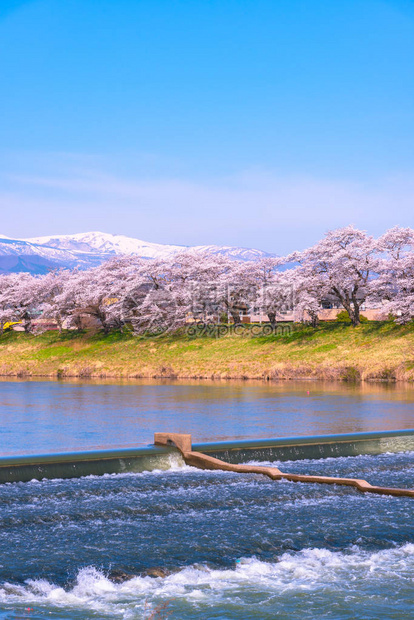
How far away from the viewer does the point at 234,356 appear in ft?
182

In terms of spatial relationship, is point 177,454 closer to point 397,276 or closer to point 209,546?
point 209,546

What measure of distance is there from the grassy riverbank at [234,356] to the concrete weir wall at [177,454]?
27.6m

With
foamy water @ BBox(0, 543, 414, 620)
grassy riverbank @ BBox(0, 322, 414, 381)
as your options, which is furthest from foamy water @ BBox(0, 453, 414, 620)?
grassy riverbank @ BBox(0, 322, 414, 381)

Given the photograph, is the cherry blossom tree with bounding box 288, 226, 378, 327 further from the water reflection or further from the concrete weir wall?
the concrete weir wall

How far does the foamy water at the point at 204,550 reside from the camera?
8.17 metres

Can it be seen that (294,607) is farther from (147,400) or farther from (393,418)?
(147,400)

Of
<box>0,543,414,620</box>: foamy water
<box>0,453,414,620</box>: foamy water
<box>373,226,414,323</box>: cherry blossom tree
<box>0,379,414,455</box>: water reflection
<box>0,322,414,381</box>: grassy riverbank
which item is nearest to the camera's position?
<box>0,543,414,620</box>: foamy water

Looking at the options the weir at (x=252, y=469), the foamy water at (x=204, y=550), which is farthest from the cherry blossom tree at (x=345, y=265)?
the foamy water at (x=204, y=550)

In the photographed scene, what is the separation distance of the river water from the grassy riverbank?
30.8 meters

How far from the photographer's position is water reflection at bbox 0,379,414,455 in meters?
22.3

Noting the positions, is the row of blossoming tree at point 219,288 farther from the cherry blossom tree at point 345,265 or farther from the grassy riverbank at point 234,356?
the grassy riverbank at point 234,356

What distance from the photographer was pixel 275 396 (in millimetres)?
36344

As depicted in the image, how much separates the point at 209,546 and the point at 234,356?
45697 millimetres

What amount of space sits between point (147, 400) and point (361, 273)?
28.7m
